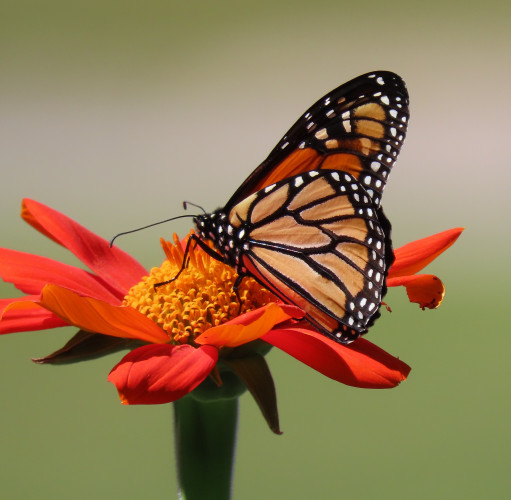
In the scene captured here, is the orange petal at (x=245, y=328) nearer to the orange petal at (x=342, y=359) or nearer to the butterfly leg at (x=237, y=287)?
the orange petal at (x=342, y=359)

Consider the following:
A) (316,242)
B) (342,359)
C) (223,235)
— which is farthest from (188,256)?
(342,359)

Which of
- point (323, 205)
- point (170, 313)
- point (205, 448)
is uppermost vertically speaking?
point (323, 205)

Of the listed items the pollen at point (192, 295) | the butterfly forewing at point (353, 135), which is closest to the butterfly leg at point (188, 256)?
the pollen at point (192, 295)

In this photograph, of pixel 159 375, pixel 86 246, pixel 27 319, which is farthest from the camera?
pixel 86 246

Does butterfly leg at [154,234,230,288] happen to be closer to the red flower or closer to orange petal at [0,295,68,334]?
the red flower

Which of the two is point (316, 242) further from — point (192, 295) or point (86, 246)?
point (86, 246)

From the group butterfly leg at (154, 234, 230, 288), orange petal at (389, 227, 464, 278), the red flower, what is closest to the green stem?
the red flower

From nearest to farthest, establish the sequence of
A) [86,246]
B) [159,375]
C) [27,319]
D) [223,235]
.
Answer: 1. [159,375]
2. [27,319]
3. [223,235]
4. [86,246]
